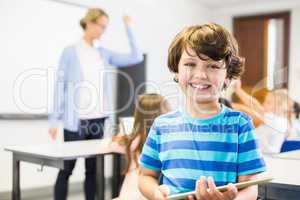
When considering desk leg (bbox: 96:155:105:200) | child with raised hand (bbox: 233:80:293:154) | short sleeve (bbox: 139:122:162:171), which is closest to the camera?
short sleeve (bbox: 139:122:162:171)

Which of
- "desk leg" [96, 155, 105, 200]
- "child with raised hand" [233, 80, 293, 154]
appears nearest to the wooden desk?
"desk leg" [96, 155, 105, 200]

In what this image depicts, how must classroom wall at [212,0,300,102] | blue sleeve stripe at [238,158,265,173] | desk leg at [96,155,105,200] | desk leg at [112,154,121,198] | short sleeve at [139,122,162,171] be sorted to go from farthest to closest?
classroom wall at [212,0,300,102]
desk leg at [112,154,121,198]
desk leg at [96,155,105,200]
short sleeve at [139,122,162,171]
blue sleeve stripe at [238,158,265,173]

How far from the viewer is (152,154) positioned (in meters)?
1.15

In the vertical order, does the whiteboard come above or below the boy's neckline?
above

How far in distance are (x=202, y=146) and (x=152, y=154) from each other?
15 centimetres

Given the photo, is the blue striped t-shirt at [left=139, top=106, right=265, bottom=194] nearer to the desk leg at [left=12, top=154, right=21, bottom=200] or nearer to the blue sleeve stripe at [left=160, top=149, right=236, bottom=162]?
the blue sleeve stripe at [left=160, top=149, right=236, bottom=162]

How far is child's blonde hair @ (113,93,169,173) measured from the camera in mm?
2553

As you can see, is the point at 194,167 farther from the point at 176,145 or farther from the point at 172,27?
the point at 172,27

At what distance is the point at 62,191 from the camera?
3.17m

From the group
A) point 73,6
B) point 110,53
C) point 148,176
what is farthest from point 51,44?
point 148,176

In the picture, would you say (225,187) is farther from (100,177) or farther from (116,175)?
(116,175)

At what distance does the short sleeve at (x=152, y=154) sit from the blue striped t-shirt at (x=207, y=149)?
0.02 meters

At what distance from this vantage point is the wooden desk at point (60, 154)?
2.55 meters

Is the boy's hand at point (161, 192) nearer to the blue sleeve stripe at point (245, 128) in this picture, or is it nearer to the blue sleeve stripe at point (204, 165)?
the blue sleeve stripe at point (204, 165)
